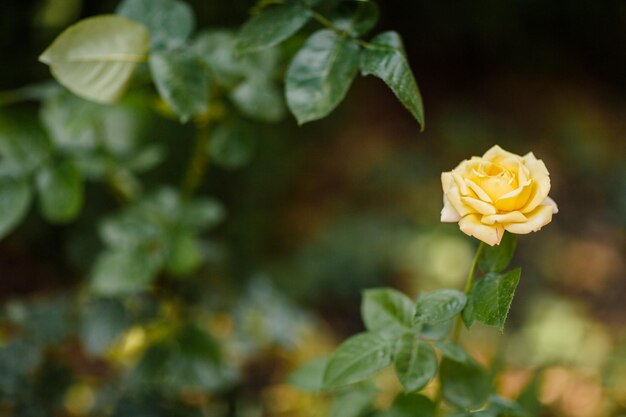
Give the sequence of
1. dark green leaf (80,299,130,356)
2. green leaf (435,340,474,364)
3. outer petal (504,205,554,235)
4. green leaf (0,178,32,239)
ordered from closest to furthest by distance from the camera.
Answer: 1. outer petal (504,205,554,235)
2. green leaf (435,340,474,364)
3. green leaf (0,178,32,239)
4. dark green leaf (80,299,130,356)


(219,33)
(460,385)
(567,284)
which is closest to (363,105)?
(567,284)

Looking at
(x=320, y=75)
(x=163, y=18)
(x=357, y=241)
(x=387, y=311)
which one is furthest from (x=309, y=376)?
(x=357, y=241)

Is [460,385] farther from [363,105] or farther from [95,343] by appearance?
[363,105]

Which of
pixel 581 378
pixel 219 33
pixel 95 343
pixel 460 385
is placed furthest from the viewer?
pixel 581 378

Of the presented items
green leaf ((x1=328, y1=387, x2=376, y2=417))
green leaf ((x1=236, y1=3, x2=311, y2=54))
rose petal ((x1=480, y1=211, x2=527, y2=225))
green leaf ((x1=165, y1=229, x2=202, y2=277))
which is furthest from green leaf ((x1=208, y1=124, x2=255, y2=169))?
rose petal ((x1=480, y1=211, x2=527, y2=225))

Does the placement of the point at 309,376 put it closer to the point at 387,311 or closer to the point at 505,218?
the point at 387,311

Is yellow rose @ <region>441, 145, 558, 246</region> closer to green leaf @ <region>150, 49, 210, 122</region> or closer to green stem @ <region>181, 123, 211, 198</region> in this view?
green leaf @ <region>150, 49, 210, 122</region>
